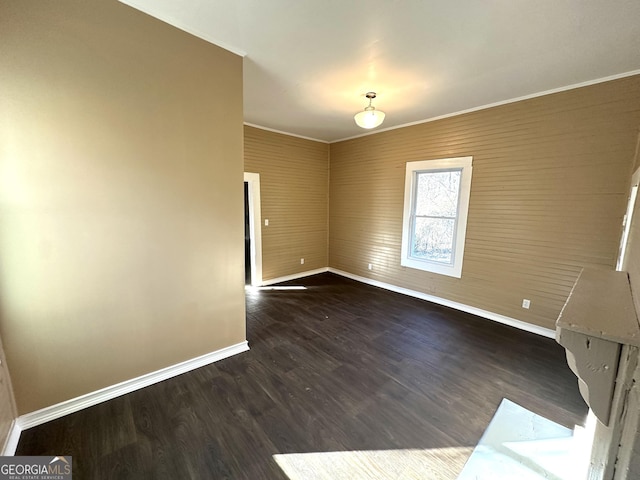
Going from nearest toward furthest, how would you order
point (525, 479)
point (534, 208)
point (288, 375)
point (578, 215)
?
point (525, 479), point (288, 375), point (578, 215), point (534, 208)

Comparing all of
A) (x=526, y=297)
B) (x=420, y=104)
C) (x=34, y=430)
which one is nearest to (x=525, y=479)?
(x=526, y=297)

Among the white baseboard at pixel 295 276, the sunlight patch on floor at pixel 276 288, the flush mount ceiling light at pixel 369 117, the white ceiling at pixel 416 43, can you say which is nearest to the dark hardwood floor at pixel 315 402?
the sunlight patch on floor at pixel 276 288

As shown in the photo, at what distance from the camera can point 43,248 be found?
1.65 m

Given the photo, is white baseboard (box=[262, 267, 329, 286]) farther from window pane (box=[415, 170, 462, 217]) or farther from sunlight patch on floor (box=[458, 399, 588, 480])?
sunlight patch on floor (box=[458, 399, 588, 480])

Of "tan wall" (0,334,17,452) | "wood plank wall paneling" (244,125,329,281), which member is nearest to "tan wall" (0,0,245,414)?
"tan wall" (0,334,17,452)

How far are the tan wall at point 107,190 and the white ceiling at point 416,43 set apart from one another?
380 mm

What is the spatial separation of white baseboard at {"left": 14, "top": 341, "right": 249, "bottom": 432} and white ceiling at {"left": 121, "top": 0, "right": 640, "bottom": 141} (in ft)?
9.00

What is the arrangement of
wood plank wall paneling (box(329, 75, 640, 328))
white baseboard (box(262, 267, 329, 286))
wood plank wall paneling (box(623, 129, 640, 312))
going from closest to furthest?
wood plank wall paneling (box(623, 129, 640, 312))
wood plank wall paneling (box(329, 75, 640, 328))
white baseboard (box(262, 267, 329, 286))

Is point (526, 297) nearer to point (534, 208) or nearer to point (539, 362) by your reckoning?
point (539, 362)

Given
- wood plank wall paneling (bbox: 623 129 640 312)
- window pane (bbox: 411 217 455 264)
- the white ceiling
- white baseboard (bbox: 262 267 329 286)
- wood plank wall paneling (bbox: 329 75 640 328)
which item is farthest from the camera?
white baseboard (bbox: 262 267 329 286)

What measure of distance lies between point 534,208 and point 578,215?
14.9 inches

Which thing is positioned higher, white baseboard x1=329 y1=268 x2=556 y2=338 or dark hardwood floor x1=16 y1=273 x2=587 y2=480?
white baseboard x1=329 y1=268 x2=556 y2=338

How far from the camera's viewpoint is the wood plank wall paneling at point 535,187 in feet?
8.35

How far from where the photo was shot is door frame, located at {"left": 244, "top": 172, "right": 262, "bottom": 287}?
445 cm
